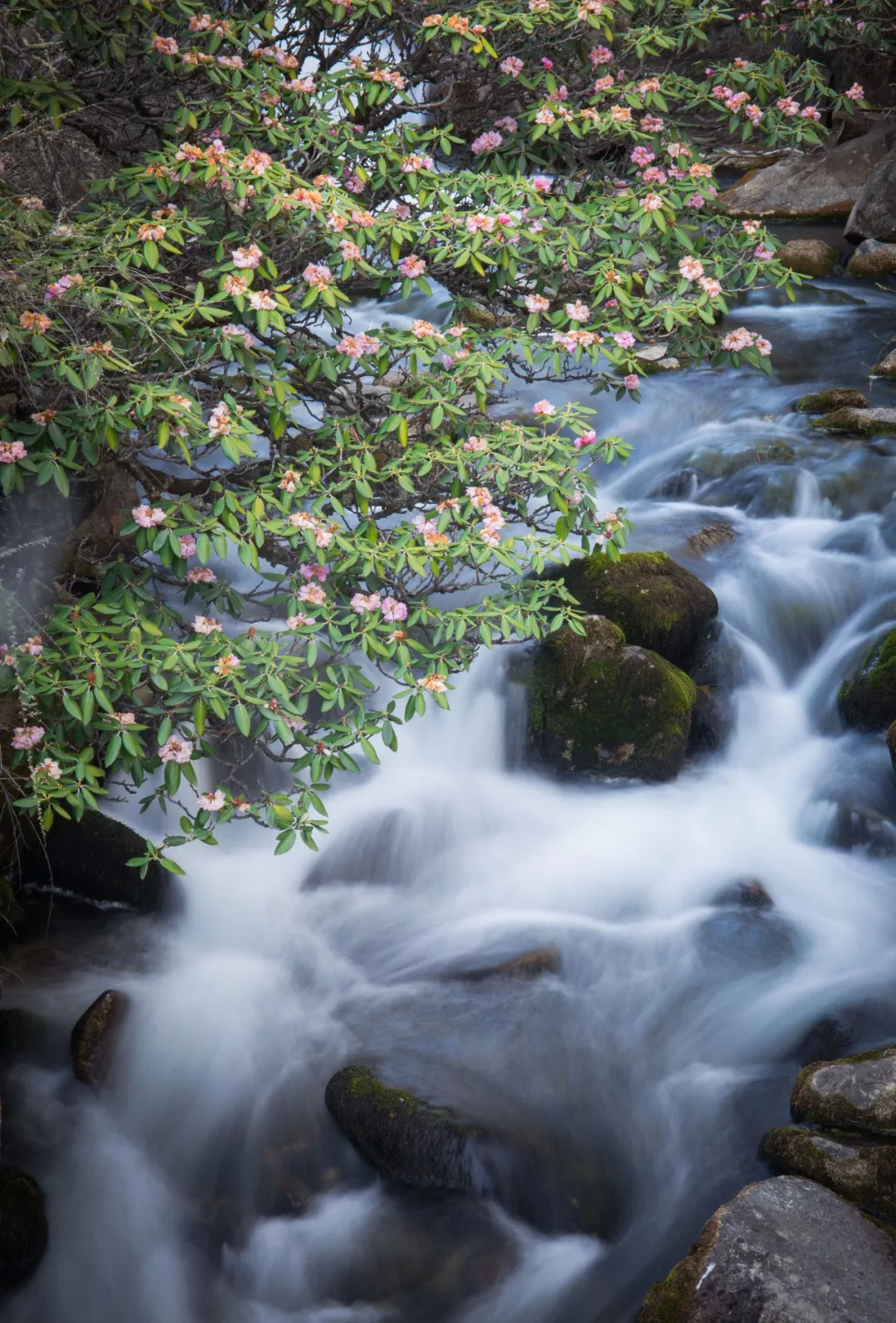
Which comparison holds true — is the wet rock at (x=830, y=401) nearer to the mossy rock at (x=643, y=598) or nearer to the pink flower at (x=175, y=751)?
the mossy rock at (x=643, y=598)

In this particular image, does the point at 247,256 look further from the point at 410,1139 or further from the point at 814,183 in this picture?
the point at 814,183

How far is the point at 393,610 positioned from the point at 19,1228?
2.34 meters

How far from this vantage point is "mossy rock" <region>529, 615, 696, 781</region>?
17.5 ft

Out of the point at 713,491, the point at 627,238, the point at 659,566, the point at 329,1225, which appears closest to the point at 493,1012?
the point at 329,1225

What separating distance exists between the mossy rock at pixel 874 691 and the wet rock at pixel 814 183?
794 centimetres

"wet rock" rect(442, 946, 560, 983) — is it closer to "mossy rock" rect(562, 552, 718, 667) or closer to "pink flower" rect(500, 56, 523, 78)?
"mossy rock" rect(562, 552, 718, 667)

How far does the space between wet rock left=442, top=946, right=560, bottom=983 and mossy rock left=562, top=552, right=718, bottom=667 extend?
6.03ft

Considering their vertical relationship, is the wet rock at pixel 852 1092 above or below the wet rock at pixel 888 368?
below

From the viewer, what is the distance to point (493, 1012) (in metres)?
4.22

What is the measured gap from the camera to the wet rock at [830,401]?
318 inches

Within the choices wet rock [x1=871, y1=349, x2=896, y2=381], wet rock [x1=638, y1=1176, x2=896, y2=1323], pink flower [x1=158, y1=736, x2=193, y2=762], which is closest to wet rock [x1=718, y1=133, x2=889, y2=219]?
wet rock [x1=871, y1=349, x2=896, y2=381]

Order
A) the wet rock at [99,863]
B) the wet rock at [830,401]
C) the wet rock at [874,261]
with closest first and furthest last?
the wet rock at [99,863], the wet rock at [830,401], the wet rock at [874,261]

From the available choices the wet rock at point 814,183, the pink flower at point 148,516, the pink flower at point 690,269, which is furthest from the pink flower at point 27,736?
the wet rock at point 814,183

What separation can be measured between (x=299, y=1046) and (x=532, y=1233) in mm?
1156
